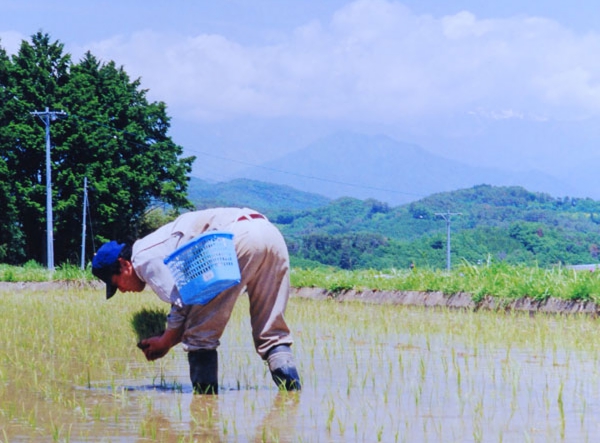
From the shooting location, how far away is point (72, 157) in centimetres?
4484

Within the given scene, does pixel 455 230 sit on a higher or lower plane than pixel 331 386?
higher

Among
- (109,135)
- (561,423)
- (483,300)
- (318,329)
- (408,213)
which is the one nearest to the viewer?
(561,423)

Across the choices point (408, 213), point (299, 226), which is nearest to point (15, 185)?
point (408, 213)

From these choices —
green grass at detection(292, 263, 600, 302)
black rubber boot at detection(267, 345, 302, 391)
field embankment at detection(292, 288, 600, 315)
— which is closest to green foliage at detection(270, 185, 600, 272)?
green grass at detection(292, 263, 600, 302)

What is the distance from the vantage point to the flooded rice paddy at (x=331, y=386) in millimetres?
4969

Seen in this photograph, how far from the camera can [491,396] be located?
591cm

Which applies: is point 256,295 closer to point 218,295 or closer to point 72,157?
point 218,295

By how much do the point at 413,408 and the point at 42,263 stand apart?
130 ft

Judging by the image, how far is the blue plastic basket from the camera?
5.63m

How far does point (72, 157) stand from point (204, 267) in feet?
132

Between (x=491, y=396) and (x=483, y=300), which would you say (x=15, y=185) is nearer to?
(x=483, y=300)

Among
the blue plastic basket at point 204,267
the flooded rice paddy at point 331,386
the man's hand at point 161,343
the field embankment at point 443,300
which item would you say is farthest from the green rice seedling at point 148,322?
the field embankment at point 443,300

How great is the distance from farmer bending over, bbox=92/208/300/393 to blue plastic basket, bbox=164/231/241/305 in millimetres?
154

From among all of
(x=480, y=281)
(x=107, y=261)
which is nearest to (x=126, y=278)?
(x=107, y=261)
